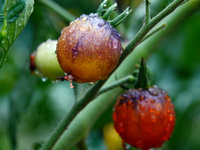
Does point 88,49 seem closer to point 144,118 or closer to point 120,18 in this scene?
point 120,18

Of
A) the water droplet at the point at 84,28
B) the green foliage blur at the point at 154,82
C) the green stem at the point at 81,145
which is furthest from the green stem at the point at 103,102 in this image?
the water droplet at the point at 84,28

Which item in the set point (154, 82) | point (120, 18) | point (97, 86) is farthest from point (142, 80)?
point (154, 82)

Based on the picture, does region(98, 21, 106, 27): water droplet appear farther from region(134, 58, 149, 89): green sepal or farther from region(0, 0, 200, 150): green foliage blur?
region(0, 0, 200, 150): green foliage blur

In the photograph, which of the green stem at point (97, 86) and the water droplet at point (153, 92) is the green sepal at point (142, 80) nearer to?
the water droplet at point (153, 92)

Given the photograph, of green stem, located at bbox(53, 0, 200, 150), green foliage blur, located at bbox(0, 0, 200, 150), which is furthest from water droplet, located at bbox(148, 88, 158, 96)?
green foliage blur, located at bbox(0, 0, 200, 150)

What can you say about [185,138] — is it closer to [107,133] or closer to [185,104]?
[185,104]

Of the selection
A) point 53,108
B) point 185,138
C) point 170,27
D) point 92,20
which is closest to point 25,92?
point 53,108
